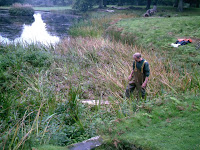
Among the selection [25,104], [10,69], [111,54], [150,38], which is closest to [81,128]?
[25,104]

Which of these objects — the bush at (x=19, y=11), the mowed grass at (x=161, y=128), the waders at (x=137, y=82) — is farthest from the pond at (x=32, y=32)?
the mowed grass at (x=161, y=128)

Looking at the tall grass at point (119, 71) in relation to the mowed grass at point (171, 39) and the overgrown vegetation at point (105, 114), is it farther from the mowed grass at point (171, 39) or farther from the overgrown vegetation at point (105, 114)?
the mowed grass at point (171, 39)

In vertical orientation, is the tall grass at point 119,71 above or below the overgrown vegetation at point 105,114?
above

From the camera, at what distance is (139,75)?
515 centimetres

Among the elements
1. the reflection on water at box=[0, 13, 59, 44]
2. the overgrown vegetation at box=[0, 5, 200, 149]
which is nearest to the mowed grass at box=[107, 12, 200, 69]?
the overgrown vegetation at box=[0, 5, 200, 149]

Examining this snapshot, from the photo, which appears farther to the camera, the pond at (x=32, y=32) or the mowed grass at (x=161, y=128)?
the pond at (x=32, y=32)

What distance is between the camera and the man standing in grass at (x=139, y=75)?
4.91 metres

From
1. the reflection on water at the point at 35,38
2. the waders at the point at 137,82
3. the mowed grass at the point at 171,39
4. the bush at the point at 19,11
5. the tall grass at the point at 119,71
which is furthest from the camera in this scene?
the bush at the point at 19,11

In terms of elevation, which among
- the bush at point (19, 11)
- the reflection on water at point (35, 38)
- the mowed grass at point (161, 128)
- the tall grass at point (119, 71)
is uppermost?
the bush at point (19, 11)

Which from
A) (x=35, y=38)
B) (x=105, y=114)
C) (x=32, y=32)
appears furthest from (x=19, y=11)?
(x=105, y=114)

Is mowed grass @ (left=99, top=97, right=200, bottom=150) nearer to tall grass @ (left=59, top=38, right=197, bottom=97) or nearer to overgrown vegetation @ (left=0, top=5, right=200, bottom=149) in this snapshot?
overgrown vegetation @ (left=0, top=5, right=200, bottom=149)

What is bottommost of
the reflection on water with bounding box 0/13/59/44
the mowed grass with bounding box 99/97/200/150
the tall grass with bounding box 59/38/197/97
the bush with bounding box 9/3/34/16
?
the mowed grass with bounding box 99/97/200/150

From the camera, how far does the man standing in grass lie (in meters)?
4.91

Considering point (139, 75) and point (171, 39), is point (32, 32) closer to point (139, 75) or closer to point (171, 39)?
point (171, 39)
